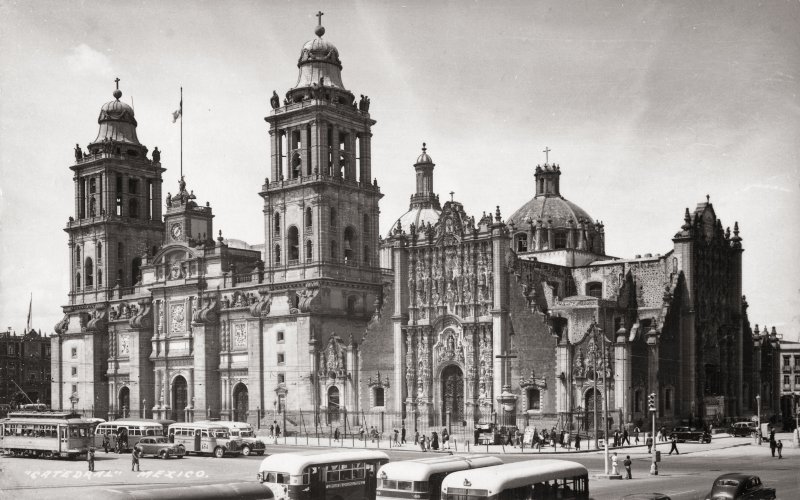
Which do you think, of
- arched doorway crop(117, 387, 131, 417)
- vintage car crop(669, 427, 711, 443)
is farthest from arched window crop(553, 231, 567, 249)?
arched doorway crop(117, 387, 131, 417)

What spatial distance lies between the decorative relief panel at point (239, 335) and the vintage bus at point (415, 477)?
5585 cm

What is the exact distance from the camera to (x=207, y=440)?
6444 centimetres

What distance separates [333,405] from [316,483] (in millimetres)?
48224

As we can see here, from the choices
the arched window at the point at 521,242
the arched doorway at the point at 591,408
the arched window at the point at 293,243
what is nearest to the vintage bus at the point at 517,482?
the arched doorway at the point at 591,408

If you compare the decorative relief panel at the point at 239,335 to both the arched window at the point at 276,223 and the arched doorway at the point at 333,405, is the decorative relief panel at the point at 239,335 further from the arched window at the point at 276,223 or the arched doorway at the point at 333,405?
the arched doorway at the point at 333,405

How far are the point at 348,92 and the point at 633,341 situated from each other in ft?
104

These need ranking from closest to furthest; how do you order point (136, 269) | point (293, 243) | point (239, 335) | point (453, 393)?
point (453, 393) → point (293, 243) → point (239, 335) → point (136, 269)

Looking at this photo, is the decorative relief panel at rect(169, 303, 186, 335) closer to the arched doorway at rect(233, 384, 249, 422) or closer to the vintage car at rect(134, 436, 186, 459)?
the arched doorway at rect(233, 384, 249, 422)

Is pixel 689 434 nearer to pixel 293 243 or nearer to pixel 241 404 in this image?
pixel 293 243

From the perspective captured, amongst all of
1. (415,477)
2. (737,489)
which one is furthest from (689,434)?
(415,477)

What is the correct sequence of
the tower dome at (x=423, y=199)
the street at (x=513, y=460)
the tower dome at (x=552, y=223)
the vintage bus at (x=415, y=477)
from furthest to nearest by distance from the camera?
the tower dome at (x=423, y=199), the tower dome at (x=552, y=223), the street at (x=513, y=460), the vintage bus at (x=415, y=477)

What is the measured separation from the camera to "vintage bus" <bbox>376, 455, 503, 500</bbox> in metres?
33.6

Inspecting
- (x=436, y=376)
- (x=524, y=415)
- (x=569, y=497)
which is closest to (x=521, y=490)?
(x=569, y=497)

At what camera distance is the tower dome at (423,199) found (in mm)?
114750
